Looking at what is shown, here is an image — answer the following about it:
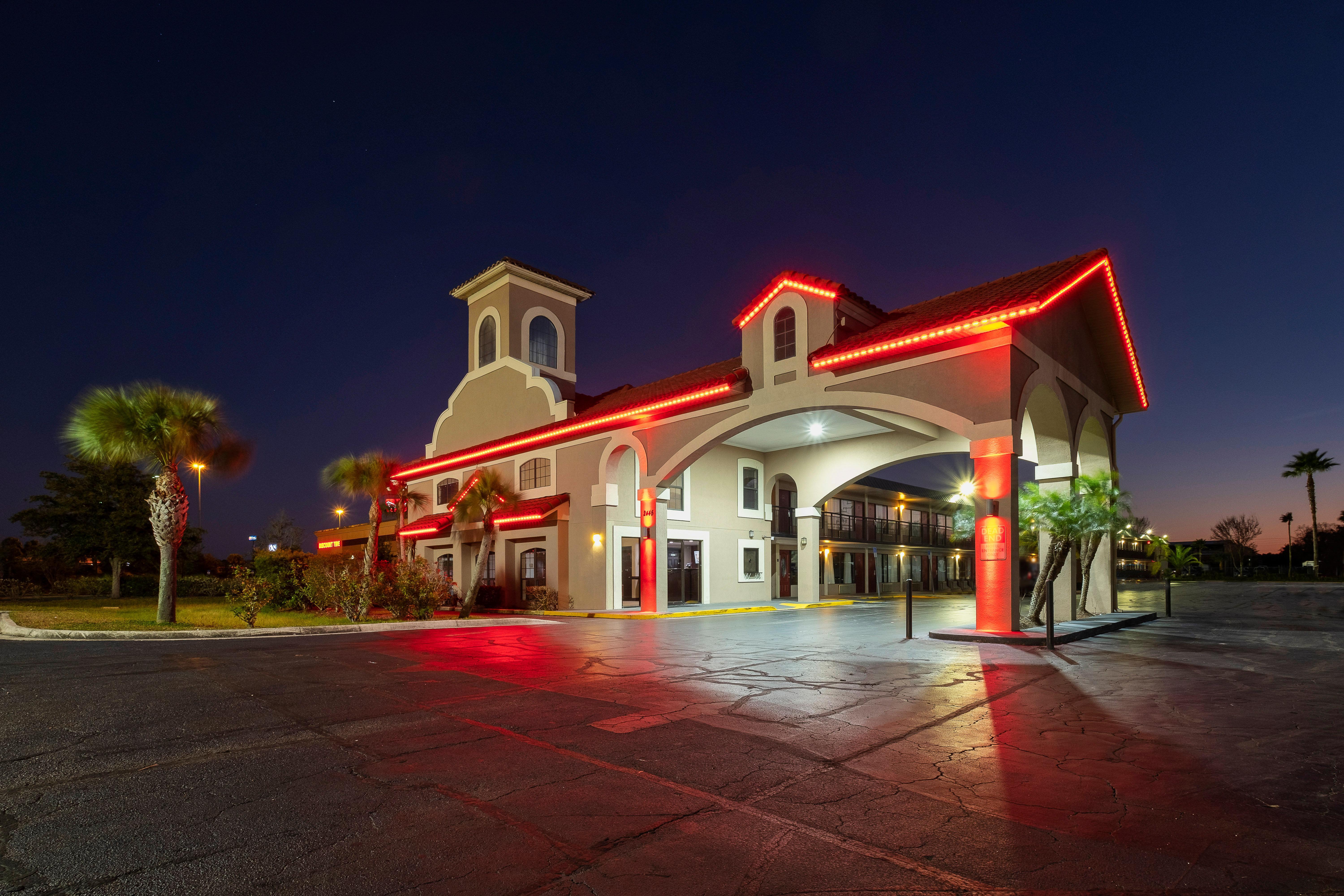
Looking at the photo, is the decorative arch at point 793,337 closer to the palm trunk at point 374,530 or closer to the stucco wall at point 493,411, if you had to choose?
the stucco wall at point 493,411

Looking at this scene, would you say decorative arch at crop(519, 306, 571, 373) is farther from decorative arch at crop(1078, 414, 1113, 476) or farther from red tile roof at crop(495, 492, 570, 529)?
decorative arch at crop(1078, 414, 1113, 476)

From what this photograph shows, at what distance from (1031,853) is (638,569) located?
2277 cm

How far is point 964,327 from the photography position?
15.0 m

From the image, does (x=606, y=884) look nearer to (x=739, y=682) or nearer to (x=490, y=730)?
(x=490, y=730)

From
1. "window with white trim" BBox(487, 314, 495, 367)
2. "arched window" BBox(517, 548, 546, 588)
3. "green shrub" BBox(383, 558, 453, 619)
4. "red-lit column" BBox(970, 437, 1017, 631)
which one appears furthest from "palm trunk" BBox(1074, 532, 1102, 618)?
"window with white trim" BBox(487, 314, 495, 367)

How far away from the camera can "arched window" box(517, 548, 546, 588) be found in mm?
26438

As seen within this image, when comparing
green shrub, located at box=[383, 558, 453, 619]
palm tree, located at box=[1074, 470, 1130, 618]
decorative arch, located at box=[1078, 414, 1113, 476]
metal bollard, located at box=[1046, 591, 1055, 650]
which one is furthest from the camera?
decorative arch, located at box=[1078, 414, 1113, 476]

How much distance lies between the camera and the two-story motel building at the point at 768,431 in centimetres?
1523

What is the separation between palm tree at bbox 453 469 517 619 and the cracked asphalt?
11550 millimetres


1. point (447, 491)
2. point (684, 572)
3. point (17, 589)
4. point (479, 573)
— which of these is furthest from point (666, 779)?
point (17, 589)

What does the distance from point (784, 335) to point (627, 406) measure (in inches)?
235

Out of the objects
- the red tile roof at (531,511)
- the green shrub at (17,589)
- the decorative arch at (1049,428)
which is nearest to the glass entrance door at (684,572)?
the red tile roof at (531,511)

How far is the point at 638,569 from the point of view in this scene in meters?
26.4

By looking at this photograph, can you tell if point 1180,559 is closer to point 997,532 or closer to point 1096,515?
point 1096,515
